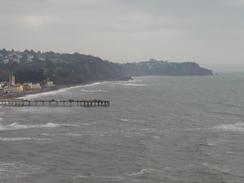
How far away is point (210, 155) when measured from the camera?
170 feet

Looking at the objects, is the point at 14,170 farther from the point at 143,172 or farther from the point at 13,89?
the point at 13,89

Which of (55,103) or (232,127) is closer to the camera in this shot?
(232,127)

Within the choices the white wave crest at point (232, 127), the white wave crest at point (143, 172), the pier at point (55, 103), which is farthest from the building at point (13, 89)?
the white wave crest at point (143, 172)

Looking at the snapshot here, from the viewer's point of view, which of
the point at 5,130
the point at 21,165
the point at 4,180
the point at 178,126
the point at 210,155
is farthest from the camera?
the point at 178,126

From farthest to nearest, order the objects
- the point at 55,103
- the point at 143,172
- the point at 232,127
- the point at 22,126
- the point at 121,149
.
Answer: the point at 55,103 → the point at 232,127 → the point at 22,126 → the point at 121,149 → the point at 143,172

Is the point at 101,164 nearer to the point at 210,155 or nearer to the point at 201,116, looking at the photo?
the point at 210,155

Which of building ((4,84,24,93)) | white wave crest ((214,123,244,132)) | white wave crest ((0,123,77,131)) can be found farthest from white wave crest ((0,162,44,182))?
building ((4,84,24,93))

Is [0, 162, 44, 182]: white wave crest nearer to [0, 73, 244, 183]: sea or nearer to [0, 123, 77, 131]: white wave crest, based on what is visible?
[0, 73, 244, 183]: sea

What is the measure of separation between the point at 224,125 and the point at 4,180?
43132mm

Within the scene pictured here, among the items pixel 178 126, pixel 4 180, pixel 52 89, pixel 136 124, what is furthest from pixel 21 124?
pixel 52 89

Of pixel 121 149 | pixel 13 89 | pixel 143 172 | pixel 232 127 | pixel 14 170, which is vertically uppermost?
pixel 13 89

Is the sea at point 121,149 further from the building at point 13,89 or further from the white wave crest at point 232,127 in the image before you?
the building at point 13,89

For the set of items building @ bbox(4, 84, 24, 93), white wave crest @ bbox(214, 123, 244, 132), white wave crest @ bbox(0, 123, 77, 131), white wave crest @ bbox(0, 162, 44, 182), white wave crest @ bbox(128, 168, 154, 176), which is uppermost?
building @ bbox(4, 84, 24, 93)

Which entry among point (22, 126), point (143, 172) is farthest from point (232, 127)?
point (143, 172)
